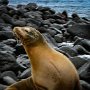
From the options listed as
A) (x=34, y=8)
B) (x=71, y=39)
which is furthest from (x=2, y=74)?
(x=34, y=8)

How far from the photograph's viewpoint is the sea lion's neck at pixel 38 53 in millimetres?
4520

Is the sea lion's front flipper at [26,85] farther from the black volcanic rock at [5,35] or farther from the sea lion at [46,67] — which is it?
the black volcanic rock at [5,35]

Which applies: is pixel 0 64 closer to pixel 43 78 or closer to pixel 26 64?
pixel 26 64

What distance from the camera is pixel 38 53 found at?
4547 millimetres

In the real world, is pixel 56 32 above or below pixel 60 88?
below

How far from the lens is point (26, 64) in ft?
26.3

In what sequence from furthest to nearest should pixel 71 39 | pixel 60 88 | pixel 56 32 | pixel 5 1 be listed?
pixel 5 1, pixel 56 32, pixel 71 39, pixel 60 88

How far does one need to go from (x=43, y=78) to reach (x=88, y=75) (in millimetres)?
1879

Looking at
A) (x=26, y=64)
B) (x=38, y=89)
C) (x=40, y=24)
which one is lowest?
(x=40, y=24)

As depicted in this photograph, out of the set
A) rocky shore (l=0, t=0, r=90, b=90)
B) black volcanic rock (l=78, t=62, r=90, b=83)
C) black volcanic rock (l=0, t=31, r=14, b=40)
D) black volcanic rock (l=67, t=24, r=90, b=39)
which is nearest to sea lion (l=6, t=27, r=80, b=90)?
rocky shore (l=0, t=0, r=90, b=90)

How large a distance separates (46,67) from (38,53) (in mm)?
200

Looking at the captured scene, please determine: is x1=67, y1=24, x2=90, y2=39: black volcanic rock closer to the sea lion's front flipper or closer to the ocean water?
the sea lion's front flipper

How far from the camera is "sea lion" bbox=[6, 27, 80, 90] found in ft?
14.4

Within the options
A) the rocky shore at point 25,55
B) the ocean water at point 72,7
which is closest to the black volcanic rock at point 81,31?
the rocky shore at point 25,55
